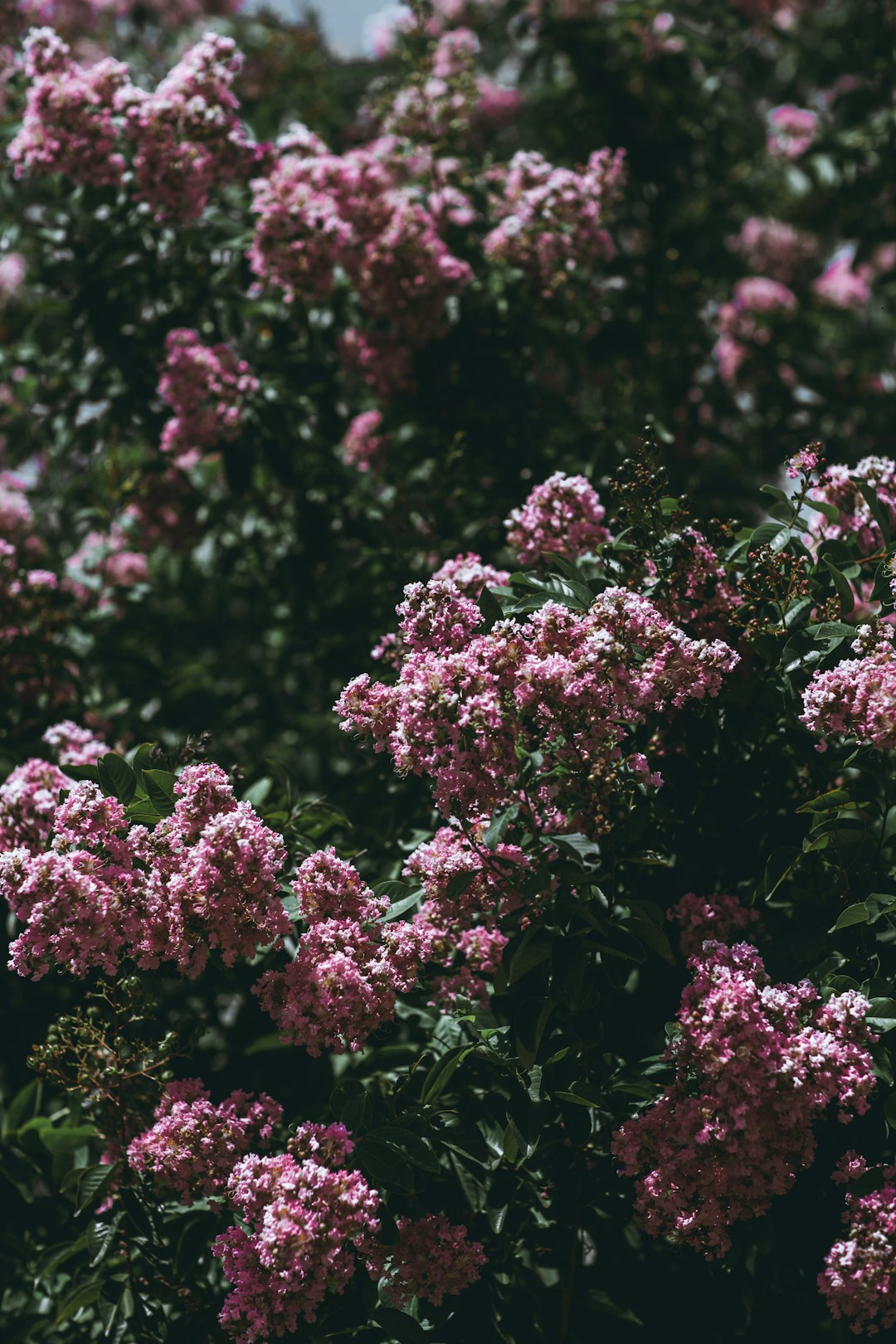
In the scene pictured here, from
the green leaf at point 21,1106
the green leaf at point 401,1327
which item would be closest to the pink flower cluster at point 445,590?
the green leaf at point 401,1327

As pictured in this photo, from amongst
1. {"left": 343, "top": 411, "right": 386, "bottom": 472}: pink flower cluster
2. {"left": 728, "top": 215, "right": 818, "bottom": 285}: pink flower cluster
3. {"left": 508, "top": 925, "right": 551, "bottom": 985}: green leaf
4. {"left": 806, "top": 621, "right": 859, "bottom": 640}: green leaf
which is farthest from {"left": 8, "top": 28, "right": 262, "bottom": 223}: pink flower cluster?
{"left": 728, "top": 215, "right": 818, "bottom": 285}: pink flower cluster

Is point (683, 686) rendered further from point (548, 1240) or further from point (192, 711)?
point (192, 711)

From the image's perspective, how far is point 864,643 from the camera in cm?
252

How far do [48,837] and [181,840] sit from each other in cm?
58

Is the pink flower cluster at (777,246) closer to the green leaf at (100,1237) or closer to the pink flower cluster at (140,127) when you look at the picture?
the pink flower cluster at (140,127)

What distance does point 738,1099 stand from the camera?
7.42 feet

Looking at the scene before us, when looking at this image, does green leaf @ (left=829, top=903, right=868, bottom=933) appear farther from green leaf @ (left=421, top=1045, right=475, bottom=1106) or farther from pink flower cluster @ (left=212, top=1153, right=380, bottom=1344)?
pink flower cluster @ (left=212, top=1153, right=380, bottom=1344)

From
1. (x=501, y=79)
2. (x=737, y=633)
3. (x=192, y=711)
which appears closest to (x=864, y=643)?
(x=737, y=633)

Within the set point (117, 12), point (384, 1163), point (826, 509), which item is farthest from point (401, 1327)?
point (117, 12)

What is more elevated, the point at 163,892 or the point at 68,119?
the point at 68,119

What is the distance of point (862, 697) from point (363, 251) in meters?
2.38

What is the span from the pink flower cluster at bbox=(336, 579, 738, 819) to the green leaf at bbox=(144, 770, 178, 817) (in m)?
0.41

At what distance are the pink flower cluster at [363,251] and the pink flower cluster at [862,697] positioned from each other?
6.77ft

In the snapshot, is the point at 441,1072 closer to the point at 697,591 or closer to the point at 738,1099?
the point at 738,1099
